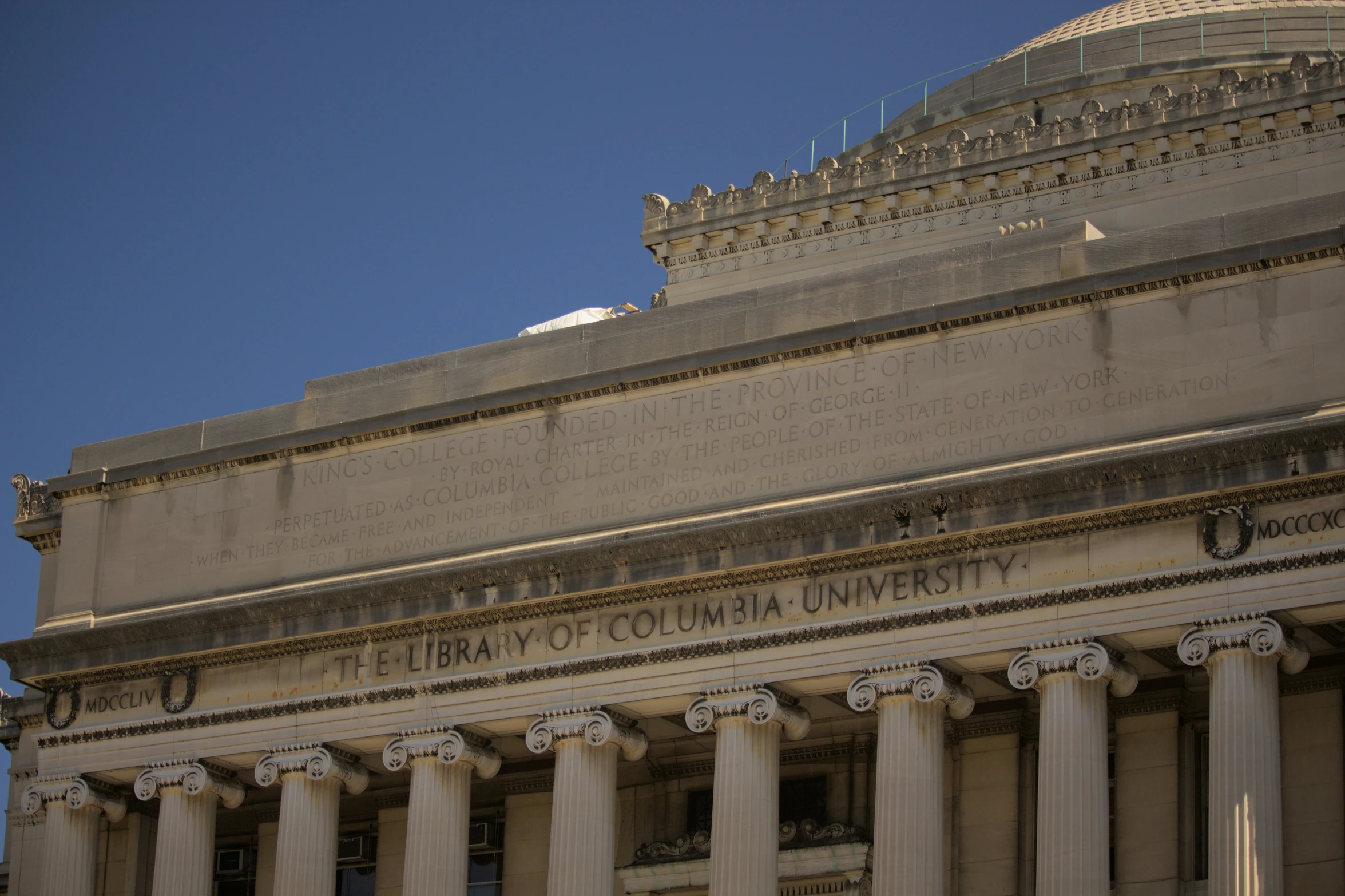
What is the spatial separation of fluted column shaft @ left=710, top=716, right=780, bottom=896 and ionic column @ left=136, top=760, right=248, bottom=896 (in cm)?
1050

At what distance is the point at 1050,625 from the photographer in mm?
41406

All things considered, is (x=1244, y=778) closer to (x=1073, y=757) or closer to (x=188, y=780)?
(x=1073, y=757)

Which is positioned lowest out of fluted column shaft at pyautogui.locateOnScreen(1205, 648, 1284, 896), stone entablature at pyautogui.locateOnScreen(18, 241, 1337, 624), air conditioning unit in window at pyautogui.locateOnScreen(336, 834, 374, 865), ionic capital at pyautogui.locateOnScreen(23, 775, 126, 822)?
fluted column shaft at pyautogui.locateOnScreen(1205, 648, 1284, 896)

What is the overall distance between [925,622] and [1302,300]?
7.99 metres

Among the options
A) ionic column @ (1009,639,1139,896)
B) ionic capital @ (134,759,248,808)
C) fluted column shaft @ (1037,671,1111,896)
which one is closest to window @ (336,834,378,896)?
ionic capital @ (134,759,248,808)

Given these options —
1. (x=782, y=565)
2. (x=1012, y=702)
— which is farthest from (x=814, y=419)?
(x=1012, y=702)

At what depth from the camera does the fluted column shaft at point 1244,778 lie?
38.5 metres

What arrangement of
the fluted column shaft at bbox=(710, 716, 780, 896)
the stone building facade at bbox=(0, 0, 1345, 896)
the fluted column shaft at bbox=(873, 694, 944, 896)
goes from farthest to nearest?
the fluted column shaft at bbox=(710, 716, 780, 896), the fluted column shaft at bbox=(873, 694, 944, 896), the stone building facade at bbox=(0, 0, 1345, 896)

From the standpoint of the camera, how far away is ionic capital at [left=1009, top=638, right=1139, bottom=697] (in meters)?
40.8

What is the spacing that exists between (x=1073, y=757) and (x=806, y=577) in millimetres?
5742

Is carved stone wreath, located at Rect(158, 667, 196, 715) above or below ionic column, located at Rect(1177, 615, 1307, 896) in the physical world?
above

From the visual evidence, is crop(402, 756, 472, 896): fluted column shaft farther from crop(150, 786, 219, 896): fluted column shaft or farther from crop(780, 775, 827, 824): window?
crop(780, 775, 827, 824): window

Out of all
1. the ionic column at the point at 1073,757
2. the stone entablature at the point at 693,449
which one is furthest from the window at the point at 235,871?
the ionic column at the point at 1073,757

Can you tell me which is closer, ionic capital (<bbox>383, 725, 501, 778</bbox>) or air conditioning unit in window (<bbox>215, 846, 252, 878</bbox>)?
ionic capital (<bbox>383, 725, 501, 778</bbox>)
